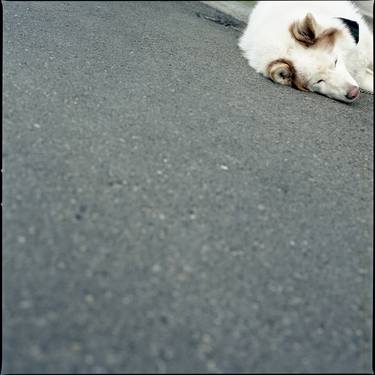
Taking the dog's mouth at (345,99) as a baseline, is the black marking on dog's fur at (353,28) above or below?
above

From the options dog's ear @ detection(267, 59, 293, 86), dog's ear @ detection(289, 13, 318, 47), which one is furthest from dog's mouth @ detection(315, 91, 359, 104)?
dog's ear @ detection(289, 13, 318, 47)

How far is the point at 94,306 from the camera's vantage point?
Result: 1620mm

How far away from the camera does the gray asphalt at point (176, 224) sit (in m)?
1.56

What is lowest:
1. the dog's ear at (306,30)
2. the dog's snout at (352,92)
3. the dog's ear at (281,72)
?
the dog's ear at (281,72)

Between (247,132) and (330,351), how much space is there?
1.68 meters

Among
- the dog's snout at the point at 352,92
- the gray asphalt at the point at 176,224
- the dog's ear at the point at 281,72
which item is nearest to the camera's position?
the gray asphalt at the point at 176,224

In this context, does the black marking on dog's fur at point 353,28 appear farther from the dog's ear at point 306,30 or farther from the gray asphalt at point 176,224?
the gray asphalt at point 176,224

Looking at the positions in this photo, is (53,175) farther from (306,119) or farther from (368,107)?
(368,107)

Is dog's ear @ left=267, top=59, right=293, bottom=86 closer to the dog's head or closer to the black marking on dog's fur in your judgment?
the dog's head

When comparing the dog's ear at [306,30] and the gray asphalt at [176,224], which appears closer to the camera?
the gray asphalt at [176,224]

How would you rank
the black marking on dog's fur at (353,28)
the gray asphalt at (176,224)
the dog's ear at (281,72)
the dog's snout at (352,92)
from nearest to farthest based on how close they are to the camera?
the gray asphalt at (176,224) < the dog's snout at (352,92) < the dog's ear at (281,72) < the black marking on dog's fur at (353,28)

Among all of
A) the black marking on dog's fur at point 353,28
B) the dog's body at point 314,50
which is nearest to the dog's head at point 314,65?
the dog's body at point 314,50

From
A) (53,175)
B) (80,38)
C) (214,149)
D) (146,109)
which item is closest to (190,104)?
(146,109)

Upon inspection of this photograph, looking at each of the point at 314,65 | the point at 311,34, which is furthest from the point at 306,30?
the point at 314,65
